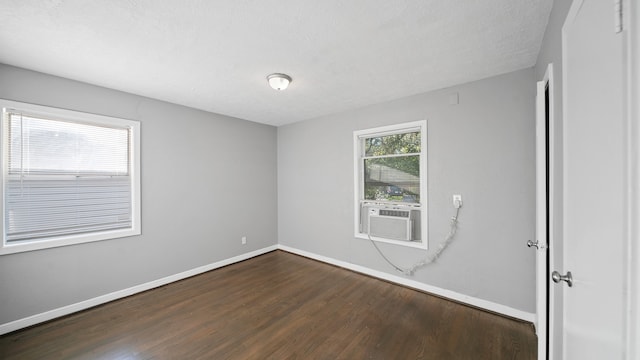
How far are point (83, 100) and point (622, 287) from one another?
4092mm

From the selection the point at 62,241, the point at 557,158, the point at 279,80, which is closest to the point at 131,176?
the point at 62,241

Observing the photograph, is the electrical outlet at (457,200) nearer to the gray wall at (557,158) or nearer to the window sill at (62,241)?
the gray wall at (557,158)

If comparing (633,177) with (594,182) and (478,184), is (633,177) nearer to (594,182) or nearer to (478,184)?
(594,182)

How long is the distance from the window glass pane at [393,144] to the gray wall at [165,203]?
79.2 inches

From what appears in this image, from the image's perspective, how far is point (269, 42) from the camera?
1.87 metres

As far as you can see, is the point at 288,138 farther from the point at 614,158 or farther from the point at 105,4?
the point at 614,158

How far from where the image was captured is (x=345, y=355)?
190 centimetres

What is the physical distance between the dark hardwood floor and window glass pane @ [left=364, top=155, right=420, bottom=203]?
1210 mm

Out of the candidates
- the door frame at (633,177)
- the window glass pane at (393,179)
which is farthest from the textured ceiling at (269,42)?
the door frame at (633,177)

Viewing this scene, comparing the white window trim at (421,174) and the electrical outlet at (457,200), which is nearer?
the electrical outlet at (457,200)

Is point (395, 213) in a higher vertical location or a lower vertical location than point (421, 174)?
lower

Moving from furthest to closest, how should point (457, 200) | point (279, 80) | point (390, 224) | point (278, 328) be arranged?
1. point (390, 224)
2. point (457, 200)
3. point (279, 80)
4. point (278, 328)

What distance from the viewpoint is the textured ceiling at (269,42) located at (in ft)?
4.95

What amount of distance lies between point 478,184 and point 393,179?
1025mm
